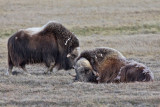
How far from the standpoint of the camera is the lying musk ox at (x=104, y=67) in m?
7.28

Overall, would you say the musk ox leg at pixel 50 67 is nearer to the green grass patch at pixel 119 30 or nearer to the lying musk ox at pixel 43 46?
the lying musk ox at pixel 43 46

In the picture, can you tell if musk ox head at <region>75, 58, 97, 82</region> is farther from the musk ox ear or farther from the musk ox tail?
the musk ox ear

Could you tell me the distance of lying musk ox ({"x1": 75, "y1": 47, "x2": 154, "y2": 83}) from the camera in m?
7.28

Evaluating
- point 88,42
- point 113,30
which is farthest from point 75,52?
point 113,30

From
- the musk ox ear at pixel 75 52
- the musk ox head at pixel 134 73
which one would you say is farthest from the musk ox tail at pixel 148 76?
the musk ox ear at pixel 75 52

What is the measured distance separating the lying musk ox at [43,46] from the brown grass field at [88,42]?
1.04ft

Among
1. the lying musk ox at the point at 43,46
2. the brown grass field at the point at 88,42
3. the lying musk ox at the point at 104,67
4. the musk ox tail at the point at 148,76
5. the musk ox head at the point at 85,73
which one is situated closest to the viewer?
the brown grass field at the point at 88,42

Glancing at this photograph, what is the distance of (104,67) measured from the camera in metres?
7.60

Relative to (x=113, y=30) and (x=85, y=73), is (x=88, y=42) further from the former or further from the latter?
(x=85, y=73)

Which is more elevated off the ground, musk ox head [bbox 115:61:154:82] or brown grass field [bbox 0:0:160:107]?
musk ox head [bbox 115:61:154:82]

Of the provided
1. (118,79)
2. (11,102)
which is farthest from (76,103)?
(118,79)

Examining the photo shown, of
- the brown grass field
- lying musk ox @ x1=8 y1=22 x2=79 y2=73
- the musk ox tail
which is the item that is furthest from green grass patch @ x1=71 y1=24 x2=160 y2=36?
the musk ox tail

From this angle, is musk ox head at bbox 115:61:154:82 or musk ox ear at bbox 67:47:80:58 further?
musk ox ear at bbox 67:47:80:58

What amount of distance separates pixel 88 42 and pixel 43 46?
20.9 ft
